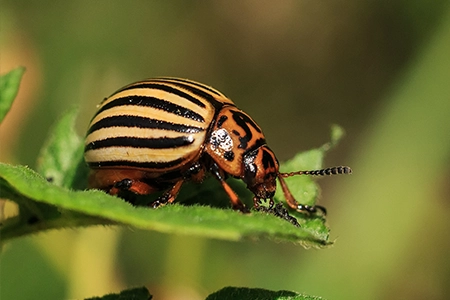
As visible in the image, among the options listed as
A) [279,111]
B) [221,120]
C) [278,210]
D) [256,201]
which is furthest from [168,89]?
[279,111]

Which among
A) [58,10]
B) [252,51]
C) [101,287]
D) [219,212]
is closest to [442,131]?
[252,51]

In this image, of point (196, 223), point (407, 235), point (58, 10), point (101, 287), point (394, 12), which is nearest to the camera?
point (196, 223)

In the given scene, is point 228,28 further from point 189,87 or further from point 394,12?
point 189,87

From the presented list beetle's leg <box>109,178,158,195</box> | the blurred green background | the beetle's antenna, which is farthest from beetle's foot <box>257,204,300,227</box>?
the blurred green background

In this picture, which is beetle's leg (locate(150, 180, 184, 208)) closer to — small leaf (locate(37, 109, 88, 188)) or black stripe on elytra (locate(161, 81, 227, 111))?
black stripe on elytra (locate(161, 81, 227, 111))

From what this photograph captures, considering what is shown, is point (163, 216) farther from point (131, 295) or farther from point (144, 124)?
point (144, 124)

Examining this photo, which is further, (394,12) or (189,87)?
(394,12)

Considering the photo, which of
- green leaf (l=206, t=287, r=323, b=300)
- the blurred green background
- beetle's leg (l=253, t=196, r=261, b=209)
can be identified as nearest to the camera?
green leaf (l=206, t=287, r=323, b=300)
